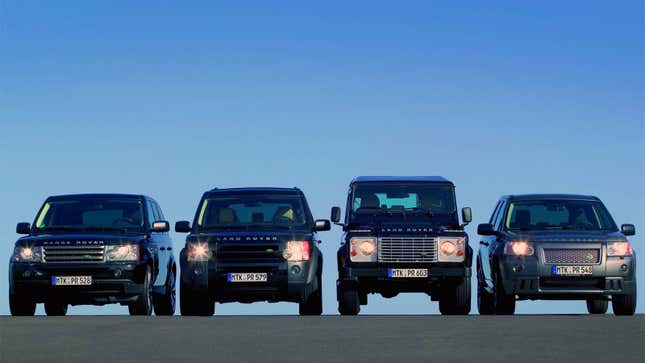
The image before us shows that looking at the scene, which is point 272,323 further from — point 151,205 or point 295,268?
point 151,205

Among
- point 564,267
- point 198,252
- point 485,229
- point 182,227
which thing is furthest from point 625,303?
point 182,227

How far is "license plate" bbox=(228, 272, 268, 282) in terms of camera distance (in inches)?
917

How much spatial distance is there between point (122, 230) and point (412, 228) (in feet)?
18.8

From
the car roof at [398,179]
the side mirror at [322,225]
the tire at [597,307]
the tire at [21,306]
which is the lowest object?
the tire at [597,307]

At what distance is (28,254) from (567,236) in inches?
402

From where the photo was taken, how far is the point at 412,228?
954 inches

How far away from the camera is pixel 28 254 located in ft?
76.8

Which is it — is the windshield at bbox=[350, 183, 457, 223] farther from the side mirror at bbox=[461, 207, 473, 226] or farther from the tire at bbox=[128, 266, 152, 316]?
the tire at bbox=[128, 266, 152, 316]

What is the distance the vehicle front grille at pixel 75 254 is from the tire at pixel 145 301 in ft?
3.09

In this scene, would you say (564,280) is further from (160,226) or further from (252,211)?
(160,226)

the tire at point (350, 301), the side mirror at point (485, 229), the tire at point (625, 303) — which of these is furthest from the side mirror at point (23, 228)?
the tire at point (625, 303)

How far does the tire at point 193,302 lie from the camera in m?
23.3

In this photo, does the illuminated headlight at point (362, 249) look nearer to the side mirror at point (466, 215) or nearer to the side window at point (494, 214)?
the side mirror at point (466, 215)

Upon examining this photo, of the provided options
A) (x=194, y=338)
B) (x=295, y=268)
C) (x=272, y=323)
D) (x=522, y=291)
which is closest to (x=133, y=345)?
(x=194, y=338)
